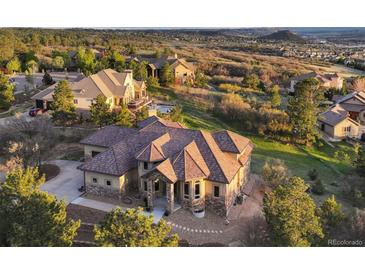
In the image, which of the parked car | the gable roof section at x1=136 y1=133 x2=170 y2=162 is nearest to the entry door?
the gable roof section at x1=136 y1=133 x2=170 y2=162

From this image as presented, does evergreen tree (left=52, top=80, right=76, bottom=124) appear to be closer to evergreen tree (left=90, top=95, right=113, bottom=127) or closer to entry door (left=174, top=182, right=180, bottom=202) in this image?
evergreen tree (left=90, top=95, right=113, bottom=127)

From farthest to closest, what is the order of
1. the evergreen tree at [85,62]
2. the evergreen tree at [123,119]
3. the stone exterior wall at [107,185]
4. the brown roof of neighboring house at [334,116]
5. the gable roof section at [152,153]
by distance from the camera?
the evergreen tree at [85,62]
the brown roof of neighboring house at [334,116]
the evergreen tree at [123,119]
the stone exterior wall at [107,185]
the gable roof section at [152,153]

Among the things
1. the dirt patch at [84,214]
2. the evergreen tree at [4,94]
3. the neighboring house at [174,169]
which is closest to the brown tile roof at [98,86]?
the evergreen tree at [4,94]

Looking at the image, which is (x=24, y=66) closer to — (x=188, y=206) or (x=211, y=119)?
(x=211, y=119)

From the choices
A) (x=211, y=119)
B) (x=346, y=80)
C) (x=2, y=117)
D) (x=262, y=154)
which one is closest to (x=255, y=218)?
(x=262, y=154)

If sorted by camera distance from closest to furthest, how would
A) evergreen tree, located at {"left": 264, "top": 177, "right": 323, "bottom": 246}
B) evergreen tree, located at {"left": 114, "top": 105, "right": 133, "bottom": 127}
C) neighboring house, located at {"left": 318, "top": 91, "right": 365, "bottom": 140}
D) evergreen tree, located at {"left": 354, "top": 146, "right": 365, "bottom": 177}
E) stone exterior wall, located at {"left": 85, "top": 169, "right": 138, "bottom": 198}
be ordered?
1. evergreen tree, located at {"left": 264, "top": 177, "right": 323, "bottom": 246}
2. stone exterior wall, located at {"left": 85, "top": 169, "right": 138, "bottom": 198}
3. evergreen tree, located at {"left": 354, "top": 146, "right": 365, "bottom": 177}
4. evergreen tree, located at {"left": 114, "top": 105, "right": 133, "bottom": 127}
5. neighboring house, located at {"left": 318, "top": 91, "right": 365, "bottom": 140}

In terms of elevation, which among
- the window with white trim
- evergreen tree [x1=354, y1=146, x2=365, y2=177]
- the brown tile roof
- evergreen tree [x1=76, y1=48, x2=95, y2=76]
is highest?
evergreen tree [x1=76, y1=48, x2=95, y2=76]

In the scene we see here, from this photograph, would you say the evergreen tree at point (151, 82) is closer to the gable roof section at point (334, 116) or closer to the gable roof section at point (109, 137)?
the gable roof section at point (334, 116)

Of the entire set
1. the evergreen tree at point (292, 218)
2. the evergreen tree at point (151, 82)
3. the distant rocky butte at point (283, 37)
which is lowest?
the evergreen tree at point (292, 218)
